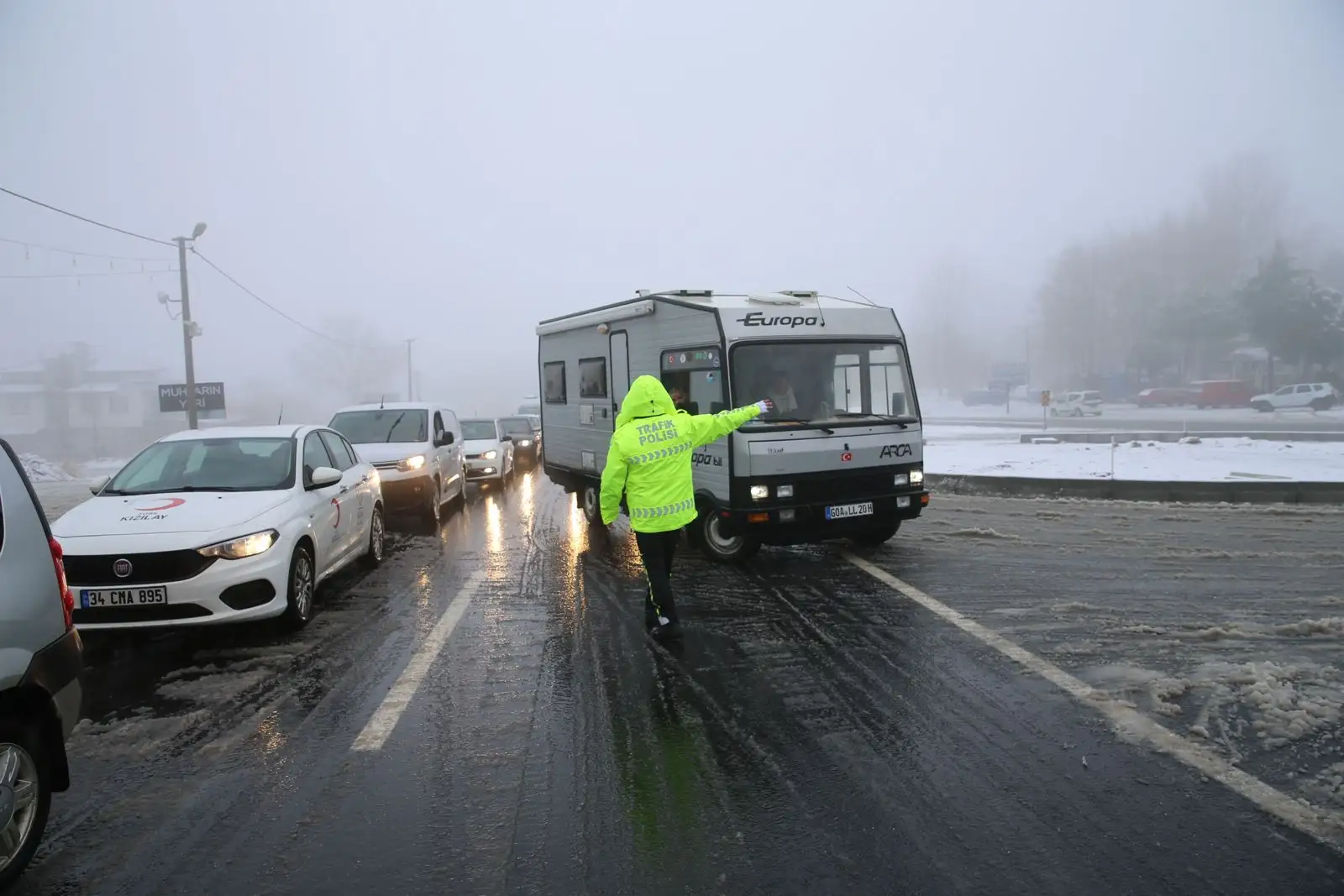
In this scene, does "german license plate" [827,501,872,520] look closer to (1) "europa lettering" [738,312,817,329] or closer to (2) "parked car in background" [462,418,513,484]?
(1) "europa lettering" [738,312,817,329]

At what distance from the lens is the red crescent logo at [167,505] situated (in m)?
6.37

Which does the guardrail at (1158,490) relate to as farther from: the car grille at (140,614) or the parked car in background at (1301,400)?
the parked car in background at (1301,400)

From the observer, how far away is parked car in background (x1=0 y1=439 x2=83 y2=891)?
3.11 meters

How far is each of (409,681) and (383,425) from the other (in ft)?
28.4

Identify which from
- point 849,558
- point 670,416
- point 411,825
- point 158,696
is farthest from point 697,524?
point 411,825

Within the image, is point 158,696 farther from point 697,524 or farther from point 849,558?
point 849,558

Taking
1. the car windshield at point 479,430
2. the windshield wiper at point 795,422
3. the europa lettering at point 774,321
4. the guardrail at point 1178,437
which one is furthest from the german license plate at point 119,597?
the guardrail at point 1178,437

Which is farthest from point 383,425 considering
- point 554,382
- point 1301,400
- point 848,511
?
point 1301,400

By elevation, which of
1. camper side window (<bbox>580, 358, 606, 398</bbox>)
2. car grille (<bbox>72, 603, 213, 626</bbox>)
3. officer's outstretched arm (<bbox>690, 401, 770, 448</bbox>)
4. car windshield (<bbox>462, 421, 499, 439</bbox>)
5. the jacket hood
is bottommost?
car grille (<bbox>72, 603, 213, 626</bbox>)

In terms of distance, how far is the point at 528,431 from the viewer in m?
24.6

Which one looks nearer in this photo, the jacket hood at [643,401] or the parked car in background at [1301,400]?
the jacket hood at [643,401]

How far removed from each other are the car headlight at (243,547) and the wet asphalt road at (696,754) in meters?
0.73

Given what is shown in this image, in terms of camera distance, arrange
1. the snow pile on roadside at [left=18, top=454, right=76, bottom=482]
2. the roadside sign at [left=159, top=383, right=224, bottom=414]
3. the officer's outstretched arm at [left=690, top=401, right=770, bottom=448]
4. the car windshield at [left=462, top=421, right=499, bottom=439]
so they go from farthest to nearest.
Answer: the roadside sign at [left=159, top=383, right=224, bottom=414] → the snow pile on roadside at [left=18, top=454, right=76, bottom=482] → the car windshield at [left=462, top=421, right=499, bottom=439] → the officer's outstretched arm at [left=690, top=401, right=770, bottom=448]

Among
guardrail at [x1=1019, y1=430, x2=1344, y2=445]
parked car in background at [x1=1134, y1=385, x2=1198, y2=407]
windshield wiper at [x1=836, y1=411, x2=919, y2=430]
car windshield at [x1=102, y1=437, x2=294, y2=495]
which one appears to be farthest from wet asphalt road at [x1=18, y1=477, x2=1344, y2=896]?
parked car in background at [x1=1134, y1=385, x2=1198, y2=407]
